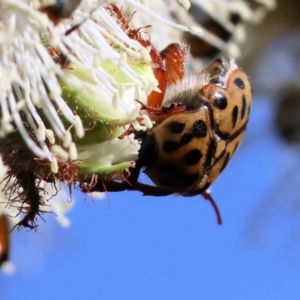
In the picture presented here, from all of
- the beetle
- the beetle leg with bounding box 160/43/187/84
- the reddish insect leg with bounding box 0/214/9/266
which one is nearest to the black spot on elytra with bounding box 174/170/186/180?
the beetle

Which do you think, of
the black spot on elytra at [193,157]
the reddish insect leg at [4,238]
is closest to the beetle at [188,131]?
the black spot on elytra at [193,157]

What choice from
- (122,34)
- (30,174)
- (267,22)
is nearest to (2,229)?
(30,174)

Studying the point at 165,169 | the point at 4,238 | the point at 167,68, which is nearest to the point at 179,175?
the point at 165,169

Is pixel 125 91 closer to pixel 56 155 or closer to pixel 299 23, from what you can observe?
pixel 56 155

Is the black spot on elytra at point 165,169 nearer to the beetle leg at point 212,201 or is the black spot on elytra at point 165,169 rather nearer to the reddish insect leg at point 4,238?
the beetle leg at point 212,201

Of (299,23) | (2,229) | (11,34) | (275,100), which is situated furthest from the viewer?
(275,100)

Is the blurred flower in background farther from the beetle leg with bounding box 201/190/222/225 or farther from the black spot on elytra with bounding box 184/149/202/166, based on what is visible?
the beetle leg with bounding box 201/190/222/225
